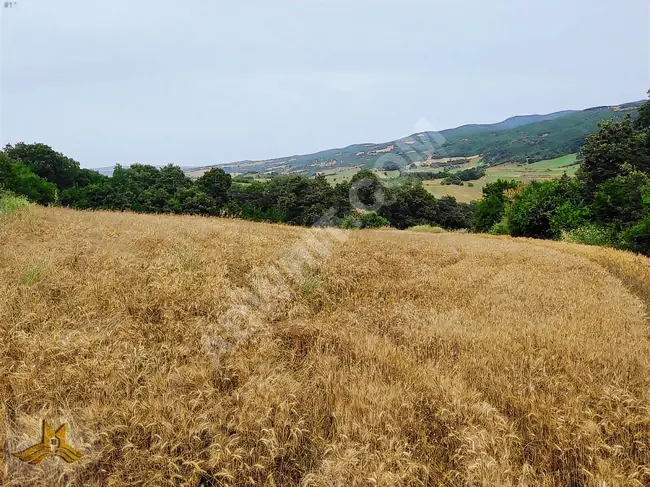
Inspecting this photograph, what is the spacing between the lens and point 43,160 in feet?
174

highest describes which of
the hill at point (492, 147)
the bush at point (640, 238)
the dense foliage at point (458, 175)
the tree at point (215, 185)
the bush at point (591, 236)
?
the hill at point (492, 147)

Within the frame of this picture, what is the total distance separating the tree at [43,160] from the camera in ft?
170

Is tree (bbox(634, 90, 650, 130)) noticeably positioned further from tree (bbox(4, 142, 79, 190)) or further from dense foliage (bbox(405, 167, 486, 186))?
tree (bbox(4, 142, 79, 190))

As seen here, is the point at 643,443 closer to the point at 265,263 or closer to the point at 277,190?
the point at 265,263

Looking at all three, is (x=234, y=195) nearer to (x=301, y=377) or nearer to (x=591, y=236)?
(x=591, y=236)

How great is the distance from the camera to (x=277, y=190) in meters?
61.3

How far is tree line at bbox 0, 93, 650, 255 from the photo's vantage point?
22.8 meters

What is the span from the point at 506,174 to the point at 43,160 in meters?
91.3

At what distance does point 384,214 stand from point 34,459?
2280 inches

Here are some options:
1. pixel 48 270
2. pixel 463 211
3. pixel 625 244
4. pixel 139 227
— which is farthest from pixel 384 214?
pixel 48 270

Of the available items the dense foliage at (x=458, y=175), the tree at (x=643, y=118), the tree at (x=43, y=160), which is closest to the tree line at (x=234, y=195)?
the tree at (x=43, y=160)

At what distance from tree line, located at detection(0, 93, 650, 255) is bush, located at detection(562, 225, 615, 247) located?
0.06 meters

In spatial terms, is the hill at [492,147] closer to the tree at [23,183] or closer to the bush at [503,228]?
the bush at [503,228]

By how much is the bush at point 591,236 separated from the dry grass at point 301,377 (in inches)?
728
